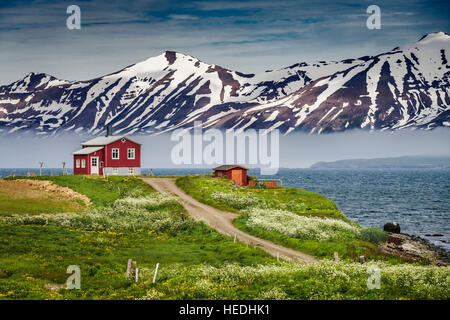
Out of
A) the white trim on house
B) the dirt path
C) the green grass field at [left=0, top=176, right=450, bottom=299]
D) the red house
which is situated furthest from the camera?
the white trim on house

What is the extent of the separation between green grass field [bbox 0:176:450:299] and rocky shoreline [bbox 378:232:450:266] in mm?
5696

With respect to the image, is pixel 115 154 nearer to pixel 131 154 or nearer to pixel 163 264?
pixel 131 154

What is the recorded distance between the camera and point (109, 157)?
9181cm

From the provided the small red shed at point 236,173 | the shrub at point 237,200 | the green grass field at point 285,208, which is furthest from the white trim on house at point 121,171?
the shrub at point 237,200

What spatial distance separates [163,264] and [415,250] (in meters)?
32.8

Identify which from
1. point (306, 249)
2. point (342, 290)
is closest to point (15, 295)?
point (342, 290)

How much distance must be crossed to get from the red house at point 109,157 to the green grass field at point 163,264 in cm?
2332

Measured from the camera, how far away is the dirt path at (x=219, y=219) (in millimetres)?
43062

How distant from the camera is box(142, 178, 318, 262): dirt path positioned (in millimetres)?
43062

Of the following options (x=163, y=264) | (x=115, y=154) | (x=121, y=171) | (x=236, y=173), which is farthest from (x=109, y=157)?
(x=163, y=264)

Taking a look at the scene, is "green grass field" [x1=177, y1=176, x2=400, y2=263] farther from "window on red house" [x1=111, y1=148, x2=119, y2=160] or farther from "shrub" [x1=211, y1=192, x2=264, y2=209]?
"window on red house" [x1=111, y1=148, x2=119, y2=160]

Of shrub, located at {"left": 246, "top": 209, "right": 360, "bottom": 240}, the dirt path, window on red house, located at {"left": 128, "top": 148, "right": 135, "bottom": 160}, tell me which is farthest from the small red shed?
shrub, located at {"left": 246, "top": 209, "right": 360, "bottom": 240}

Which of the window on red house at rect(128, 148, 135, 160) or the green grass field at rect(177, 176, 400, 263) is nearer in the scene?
the green grass field at rect(177, 176, 400, 263)
